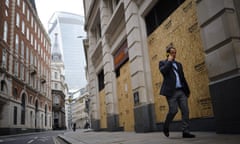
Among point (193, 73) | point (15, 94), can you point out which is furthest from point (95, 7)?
point (15, 94)

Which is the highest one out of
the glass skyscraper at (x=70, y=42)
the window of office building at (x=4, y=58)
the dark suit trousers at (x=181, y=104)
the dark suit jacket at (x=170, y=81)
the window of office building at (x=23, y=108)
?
the glass skyscraper at (x=70, y=42)

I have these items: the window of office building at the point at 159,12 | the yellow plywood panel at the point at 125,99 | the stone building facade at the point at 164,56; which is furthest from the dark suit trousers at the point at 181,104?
the yellow plywood panel at the point at 125,99

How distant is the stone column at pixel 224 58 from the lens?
169 inches

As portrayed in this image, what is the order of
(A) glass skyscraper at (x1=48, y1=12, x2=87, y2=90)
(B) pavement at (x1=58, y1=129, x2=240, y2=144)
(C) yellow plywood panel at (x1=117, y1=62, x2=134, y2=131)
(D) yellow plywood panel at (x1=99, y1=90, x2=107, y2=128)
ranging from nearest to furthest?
1. (B) pavement at (x1=58, y1=129, x2=240, y2=144)
2. (C) yellow plywood panel at (x1=117, y1=62, x2=134, y2=131)
3. (D) yellow plywood panel at (x1=99, y1=90, x2=107, y2=128)
4. (A) glass skyscraper at (x1=48, y1=12, x2=87, y2=90)

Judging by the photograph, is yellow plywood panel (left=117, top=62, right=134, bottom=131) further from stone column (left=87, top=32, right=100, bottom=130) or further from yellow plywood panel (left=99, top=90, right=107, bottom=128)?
stone column (left=87, top=32, right=100, bottom=130)

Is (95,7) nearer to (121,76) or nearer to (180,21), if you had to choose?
(121,76)

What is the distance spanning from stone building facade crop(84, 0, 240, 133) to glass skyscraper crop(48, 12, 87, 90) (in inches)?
5761

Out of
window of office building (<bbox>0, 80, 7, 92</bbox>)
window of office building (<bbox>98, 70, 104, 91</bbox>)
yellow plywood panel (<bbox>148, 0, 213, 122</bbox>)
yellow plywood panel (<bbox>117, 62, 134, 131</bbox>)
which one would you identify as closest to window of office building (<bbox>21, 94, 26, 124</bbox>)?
window of office building (<bbox>0, 80, 7, 92</bbox>)

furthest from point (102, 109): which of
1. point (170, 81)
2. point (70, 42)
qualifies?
point (70, 42)

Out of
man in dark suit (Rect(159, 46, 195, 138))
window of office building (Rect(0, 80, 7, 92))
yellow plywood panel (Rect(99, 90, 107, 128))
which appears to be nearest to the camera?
man in dark suit (Rect(159, 46, 195, 138))

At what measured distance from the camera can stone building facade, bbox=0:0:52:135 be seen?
94.1ft

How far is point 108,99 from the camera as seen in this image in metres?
14.0

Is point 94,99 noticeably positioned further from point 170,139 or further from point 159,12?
point 170,139

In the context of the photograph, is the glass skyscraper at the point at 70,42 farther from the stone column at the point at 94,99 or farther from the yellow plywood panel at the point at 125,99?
the yellow plywood panel at the point at 125,99
